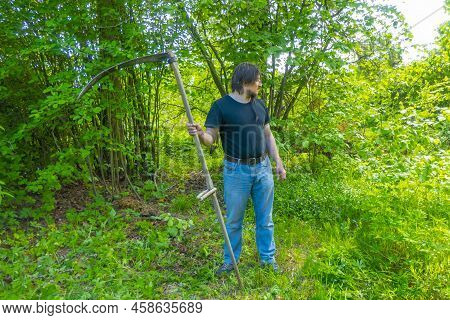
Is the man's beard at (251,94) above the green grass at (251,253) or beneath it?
above

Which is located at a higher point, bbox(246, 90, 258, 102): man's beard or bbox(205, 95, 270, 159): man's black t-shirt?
bbox(246, 90, 258, 102): man's beard

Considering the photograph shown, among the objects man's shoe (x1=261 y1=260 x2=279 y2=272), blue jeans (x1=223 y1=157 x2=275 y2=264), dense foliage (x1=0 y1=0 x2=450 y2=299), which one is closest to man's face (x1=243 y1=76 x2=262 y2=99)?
blue jeans (x1=223 y1=157 x2=275 y2=264)

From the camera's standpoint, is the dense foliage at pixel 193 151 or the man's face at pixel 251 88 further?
the dense foliage at pixel 193 151

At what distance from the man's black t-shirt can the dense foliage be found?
712mm

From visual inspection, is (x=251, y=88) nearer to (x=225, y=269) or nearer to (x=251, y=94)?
(x=251, y=94)

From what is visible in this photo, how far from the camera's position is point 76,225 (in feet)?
13.4

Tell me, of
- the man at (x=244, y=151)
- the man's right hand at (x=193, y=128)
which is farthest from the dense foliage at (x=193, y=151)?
the man's right hand at (x=193, y=128)

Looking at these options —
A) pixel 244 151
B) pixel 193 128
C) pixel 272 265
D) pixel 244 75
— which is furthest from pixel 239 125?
pixel 272 265

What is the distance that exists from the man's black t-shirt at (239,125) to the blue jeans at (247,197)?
0.12 m

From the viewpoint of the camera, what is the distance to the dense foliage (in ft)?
9.43

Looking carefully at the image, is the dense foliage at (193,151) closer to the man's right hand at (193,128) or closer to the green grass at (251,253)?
the green grass at (251,253)

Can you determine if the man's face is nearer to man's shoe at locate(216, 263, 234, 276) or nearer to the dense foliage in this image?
the dense foliage

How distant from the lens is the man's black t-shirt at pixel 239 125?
2680 mm

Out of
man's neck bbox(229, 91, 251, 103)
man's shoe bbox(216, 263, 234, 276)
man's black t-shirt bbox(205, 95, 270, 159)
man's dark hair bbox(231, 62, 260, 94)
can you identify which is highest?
man's dark hair bbox(231, 62, 260, 94)
